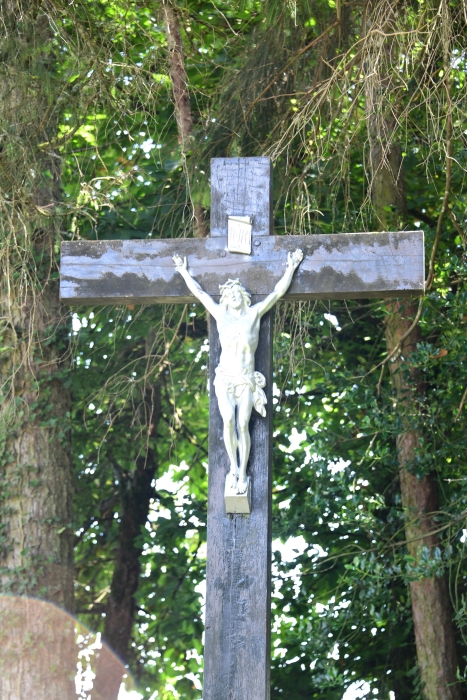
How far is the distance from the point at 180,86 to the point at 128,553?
5.07 meters

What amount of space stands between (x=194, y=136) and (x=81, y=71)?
2.58 ft

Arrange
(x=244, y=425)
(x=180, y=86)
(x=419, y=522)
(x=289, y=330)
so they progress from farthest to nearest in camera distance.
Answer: (x=289, y=330)
(x=419, y=522)
(x=180, y=86)
(x=244, y=425)

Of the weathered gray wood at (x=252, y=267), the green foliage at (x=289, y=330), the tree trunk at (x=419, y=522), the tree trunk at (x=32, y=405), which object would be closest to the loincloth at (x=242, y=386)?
the weathered gray wood at (x=252, y=267)

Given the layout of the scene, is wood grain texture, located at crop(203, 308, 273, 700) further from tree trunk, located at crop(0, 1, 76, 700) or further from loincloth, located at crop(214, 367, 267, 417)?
tree trunk, located at crop(0, 1, 76, 700)

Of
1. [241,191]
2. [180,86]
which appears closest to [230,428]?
[241,191]

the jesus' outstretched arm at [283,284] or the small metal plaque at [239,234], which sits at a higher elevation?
the small metal plaque at [239,234]

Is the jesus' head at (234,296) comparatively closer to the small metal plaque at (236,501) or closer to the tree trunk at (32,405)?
the small metal plaque at (236,501)

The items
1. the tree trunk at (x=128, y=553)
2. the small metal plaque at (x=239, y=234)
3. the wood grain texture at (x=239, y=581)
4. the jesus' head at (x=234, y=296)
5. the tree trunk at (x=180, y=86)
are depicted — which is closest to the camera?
the wood grain texture at (x=239, y=581)

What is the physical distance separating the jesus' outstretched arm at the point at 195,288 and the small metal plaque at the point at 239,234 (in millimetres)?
194

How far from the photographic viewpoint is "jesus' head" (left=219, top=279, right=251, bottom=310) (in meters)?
4.29

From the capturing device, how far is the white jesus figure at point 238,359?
4.10m

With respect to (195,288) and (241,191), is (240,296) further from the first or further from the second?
(241,191)

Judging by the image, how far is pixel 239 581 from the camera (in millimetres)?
3984

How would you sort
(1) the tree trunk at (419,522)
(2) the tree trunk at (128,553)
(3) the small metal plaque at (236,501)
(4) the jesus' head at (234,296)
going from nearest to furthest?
(3) the small metal plaque at (236,501), (4) the jesus' head at (234,296), (1) the tree trunk at (419,522), (2) the tree trunk at (128,553)
